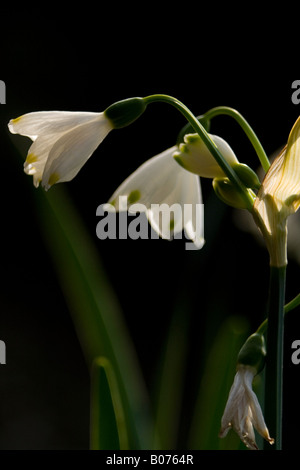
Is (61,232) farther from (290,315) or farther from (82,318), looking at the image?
(290,315)

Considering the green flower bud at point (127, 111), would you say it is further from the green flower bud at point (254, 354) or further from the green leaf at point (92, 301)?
the green leaf at point (92, 301)

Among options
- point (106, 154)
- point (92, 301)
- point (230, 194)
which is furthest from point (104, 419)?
point (106, 154)

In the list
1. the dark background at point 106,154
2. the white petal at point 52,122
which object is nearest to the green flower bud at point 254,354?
the white petal at point 52,122

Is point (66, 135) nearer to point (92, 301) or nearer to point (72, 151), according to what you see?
point (72, 151)

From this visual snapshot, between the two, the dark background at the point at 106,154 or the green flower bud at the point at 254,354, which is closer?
the green flower bud at the point at 254,354

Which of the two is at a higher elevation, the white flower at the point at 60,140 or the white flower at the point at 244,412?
the white flower at the point at 60,140

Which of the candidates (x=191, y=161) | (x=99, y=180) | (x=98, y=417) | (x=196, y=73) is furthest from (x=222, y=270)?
(x=191, y=161)
